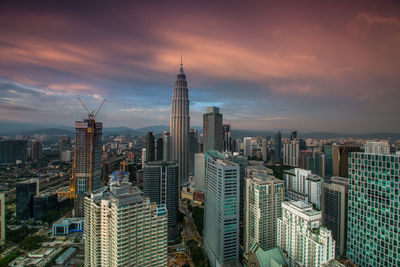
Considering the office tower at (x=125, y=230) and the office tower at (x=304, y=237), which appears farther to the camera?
the office tower at (x=304, y=237)

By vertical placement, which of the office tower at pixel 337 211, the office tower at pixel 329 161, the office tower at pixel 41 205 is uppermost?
the office tower at pixel 329 161

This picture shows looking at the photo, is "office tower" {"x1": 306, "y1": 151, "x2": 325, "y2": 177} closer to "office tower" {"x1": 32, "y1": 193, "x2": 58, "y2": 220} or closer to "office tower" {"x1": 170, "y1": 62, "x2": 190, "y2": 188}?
"office tower" {"x1": 170, "y1": 62, "x2": 190, "y2": 188}

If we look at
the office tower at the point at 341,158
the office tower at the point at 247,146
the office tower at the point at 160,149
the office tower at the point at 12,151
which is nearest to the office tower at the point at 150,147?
the office tower at the point at 160,149

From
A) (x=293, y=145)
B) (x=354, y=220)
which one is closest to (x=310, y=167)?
(x=293, y=145)

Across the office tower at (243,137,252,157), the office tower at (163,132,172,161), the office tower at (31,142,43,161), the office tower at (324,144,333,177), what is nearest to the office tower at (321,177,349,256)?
the office tower at (324,144,333,177)

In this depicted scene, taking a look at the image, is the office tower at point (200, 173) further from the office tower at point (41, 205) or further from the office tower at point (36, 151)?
the office tower at point (36, 151)

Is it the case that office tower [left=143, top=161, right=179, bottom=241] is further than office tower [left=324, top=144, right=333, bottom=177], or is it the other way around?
office tower [left=324, top=144, right=333, bottom=177]

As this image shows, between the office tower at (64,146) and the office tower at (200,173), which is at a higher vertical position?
the office tower at (64,146)
